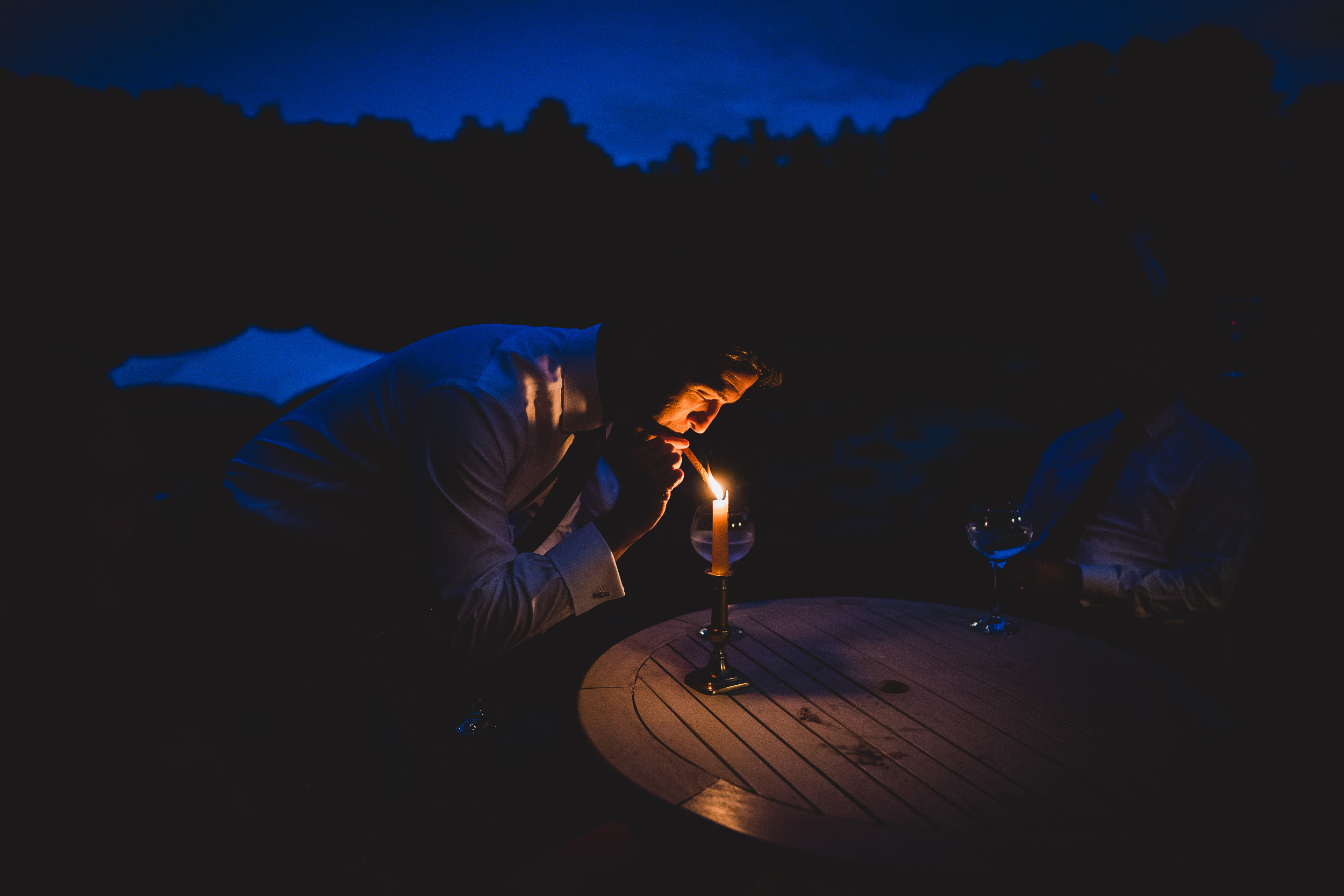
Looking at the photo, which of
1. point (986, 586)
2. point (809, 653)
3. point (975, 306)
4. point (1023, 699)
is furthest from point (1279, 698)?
point (975, 306)

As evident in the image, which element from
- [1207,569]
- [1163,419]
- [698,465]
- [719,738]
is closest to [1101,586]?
[1207,569]

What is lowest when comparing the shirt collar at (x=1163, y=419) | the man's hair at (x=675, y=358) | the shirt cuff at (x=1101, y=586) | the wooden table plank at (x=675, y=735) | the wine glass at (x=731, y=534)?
the shirt cuff at (x=1101, y=586)

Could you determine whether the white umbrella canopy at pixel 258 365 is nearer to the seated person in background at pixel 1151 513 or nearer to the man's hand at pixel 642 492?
the man's hand at pixel 642 492

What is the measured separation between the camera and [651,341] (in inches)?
75.4

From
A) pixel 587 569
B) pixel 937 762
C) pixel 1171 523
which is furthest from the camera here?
pixel 1171 523

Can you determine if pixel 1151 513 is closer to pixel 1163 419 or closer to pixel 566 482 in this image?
pixel 1163 419

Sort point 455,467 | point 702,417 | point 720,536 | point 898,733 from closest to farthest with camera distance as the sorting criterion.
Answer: point 898,733 < point 720,536 < point 455,467 < point 702,417

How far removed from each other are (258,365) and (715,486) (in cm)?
454

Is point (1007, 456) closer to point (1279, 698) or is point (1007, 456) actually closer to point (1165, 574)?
point (1165, 574)

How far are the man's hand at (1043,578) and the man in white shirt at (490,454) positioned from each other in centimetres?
124

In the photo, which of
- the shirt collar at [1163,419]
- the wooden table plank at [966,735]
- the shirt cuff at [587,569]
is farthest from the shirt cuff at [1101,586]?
the shirt cuff at [587,569]

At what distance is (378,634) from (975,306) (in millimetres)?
5238

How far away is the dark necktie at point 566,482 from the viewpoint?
6.61 feet

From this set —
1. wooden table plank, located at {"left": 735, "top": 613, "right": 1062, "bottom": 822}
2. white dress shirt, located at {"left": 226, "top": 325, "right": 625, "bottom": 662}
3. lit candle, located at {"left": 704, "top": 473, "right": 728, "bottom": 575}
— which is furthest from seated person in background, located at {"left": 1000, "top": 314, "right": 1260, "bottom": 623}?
white dress shirt, located at {"left": 226, "top": 325, "right": 625, "bottom": 662}
